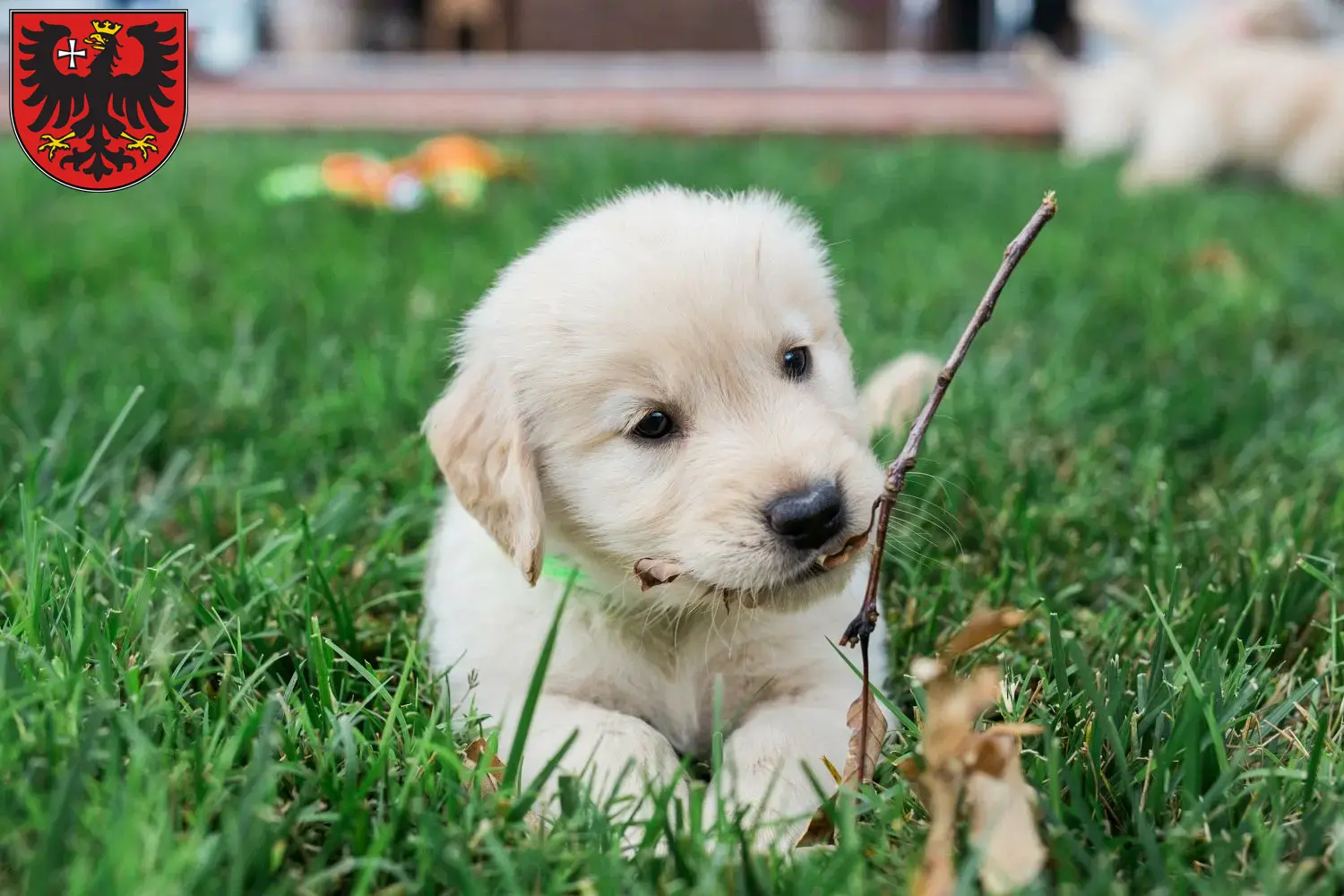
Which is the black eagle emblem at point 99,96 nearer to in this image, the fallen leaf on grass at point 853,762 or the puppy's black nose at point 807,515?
the puppy's black nose at point 807,515

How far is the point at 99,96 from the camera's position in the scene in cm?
257

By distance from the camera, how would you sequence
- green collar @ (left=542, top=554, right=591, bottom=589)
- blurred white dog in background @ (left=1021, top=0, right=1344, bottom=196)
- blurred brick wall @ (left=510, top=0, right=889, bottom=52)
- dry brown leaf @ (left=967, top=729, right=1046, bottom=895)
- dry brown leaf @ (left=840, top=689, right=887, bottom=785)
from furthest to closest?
1. blurred brick wall @ (left=510, top=0, right=889, bottom=52)
2. blurred white dog in background @ (left=1021, top=0, right=1344, bottom=196)
3. green collar @ (left=542, top=554, right=591, bottom=589)
4. dry brown leaf @ (left=840, top=689, right=887, bottom=785)
5. dry brown leaf @ (left=967, top=729, right=1046, bottom=895)

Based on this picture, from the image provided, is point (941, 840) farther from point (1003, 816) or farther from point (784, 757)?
point (784, 757)

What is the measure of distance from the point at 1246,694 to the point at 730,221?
3.78 ft

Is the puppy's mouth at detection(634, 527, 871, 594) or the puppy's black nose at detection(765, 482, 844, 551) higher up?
the puppy's black nose at detection(765, 482, 844, 551)

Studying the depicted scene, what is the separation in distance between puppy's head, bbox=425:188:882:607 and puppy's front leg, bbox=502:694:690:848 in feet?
0.77

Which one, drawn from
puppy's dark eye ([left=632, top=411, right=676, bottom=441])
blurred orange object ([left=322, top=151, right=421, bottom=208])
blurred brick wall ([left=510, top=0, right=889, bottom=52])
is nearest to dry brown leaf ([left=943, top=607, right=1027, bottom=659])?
puppy's dark eye ([left=632, top=411, right=676, bottom=441])

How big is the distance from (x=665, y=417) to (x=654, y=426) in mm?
25

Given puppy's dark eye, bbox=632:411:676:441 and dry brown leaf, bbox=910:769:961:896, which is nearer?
dry brown leaf, bbox=910:769:961:896

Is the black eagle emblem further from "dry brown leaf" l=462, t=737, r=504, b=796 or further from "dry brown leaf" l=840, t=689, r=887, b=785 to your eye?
"dry brown leaf" l=840, t=689, r=887, b=785

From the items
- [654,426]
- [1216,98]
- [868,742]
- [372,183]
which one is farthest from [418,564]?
[1216,98]

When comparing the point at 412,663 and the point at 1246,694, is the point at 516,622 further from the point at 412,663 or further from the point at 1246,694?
the point at 1246,694

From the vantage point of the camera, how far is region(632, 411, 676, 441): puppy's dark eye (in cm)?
202

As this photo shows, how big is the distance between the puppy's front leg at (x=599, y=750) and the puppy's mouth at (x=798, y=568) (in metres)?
0.22
